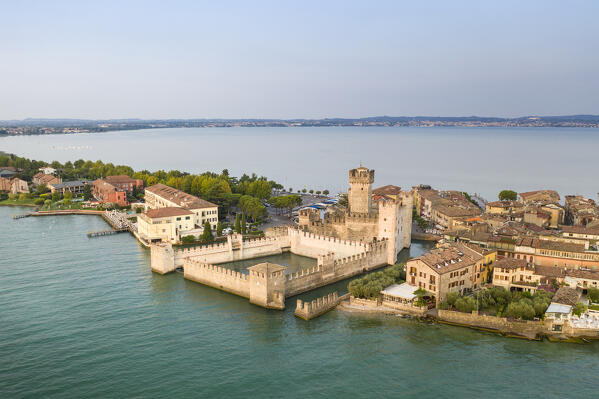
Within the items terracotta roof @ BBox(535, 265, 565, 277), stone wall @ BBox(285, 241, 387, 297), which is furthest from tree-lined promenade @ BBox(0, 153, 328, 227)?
terracotta roof @ BBox(535, 265, 565, 277)

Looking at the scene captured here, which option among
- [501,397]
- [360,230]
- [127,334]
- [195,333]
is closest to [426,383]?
[501,397]

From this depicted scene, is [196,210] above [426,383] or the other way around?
above

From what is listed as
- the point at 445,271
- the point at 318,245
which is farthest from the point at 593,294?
the point at 318,245

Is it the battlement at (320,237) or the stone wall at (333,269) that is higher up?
the battlement at (320,237)

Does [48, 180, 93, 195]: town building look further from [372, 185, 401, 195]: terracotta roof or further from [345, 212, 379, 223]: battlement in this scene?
[345, 212, 379, 223]: battlement

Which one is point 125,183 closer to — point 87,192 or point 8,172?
point 87,192

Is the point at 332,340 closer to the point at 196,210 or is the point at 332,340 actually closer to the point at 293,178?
the point at 196,210

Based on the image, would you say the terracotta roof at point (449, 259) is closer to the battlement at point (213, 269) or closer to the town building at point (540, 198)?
the battlement at point (213, 269)

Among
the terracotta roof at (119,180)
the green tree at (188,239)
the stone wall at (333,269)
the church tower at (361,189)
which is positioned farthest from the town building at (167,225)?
the terracotta roof at (119,180)
